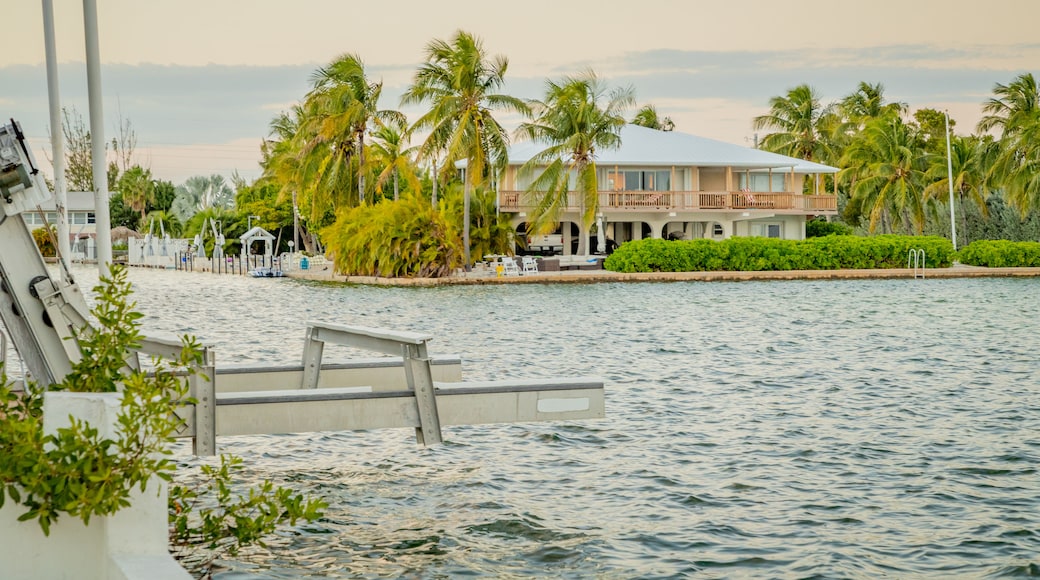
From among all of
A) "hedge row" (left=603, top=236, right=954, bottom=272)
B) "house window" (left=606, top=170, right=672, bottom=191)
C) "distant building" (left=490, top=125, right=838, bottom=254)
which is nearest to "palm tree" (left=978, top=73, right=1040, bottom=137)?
"distant building" (left=490, top=125, right=838, bottom=254)

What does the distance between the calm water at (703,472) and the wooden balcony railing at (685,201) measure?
34.1 metres

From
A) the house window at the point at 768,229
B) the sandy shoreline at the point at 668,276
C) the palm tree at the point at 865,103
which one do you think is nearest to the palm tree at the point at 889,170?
the house window at the point at 768,229

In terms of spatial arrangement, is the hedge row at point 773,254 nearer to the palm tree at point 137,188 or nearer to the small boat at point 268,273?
the small boat at point 268,273

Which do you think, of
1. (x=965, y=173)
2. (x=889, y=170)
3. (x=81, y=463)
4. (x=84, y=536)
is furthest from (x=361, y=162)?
(x=81, y=463)

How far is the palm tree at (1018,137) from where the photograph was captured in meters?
55.1

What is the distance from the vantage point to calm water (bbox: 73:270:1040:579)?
7480mm

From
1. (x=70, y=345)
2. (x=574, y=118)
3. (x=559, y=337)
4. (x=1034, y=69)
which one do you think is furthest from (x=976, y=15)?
(x=70, y=345)

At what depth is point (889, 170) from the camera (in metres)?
62.6

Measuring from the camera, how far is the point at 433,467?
10.2 meters

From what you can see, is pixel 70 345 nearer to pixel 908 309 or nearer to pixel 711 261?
pixel 908 309

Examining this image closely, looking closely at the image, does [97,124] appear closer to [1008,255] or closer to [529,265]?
[529,265]

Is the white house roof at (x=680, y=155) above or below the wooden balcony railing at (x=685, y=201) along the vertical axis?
above

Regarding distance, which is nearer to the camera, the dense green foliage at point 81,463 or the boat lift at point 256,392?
the dense green foliage at point 81,463

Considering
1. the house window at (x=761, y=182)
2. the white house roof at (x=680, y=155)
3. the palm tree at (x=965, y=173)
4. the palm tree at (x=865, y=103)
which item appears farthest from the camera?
the palm tree at (x=865, y=103)
